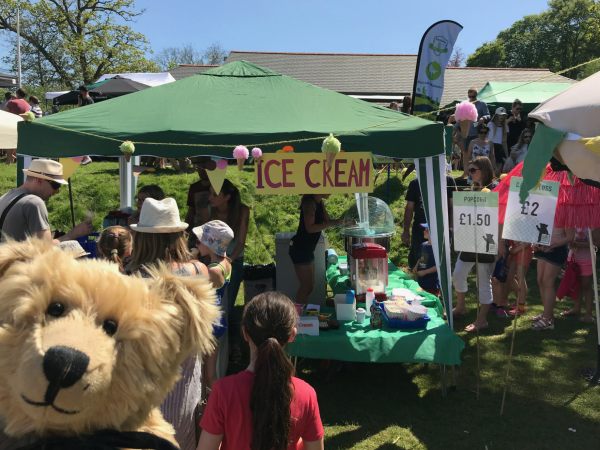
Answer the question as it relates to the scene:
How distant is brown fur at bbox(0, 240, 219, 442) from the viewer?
1145 millimetres

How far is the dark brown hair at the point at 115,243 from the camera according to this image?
132 inches

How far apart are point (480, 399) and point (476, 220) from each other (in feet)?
4.93

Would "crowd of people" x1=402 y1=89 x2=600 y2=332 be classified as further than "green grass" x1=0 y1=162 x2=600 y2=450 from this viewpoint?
Yes

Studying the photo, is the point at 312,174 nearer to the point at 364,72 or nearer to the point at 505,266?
the point at 505,266

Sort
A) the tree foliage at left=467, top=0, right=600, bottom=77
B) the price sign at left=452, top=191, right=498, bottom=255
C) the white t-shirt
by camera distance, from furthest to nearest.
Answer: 1. the tree foliage at left=467, top=0, right=600, bottom=77
2. the white t-shirt
3. the price sign at left=452, top=191, right=498, bottom=255

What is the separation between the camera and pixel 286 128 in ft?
14.4

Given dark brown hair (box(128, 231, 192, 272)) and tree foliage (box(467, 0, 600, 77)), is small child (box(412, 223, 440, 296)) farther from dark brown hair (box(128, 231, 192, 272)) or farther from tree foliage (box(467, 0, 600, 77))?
tree foliage (box(467, 0, 600, 77))

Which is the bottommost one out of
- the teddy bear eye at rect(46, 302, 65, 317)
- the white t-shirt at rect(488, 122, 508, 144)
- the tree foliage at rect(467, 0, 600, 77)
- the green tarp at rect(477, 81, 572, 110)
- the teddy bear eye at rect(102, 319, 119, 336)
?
the teddy bear eye at rect(102, 319, 119, 336)

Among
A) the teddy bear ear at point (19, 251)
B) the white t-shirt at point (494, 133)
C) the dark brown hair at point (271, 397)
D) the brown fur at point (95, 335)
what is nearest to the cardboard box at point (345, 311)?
the dark brown hair at point (271, 397)

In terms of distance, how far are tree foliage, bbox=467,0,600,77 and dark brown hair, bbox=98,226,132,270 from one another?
46.2m

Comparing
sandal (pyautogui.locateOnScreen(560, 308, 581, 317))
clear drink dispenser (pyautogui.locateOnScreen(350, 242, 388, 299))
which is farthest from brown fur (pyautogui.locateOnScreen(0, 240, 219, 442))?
sandal (pyautogui.locateOnScreen(560, 308, 581, 317))

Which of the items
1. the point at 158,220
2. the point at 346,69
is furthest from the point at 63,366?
the point at 346,69

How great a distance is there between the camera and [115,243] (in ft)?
11.1

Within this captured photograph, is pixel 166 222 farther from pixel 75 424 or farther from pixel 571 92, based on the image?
pixel 571 92
